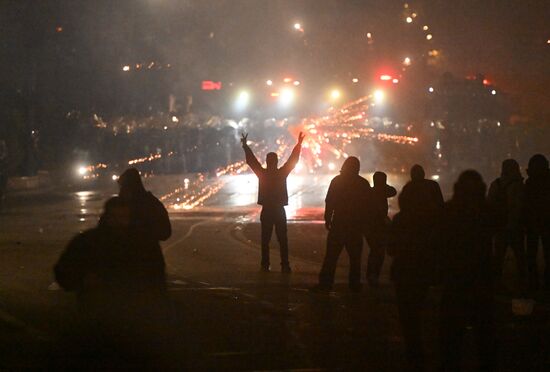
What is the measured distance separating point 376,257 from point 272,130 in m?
58.3

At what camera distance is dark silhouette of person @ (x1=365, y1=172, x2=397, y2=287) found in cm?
1198

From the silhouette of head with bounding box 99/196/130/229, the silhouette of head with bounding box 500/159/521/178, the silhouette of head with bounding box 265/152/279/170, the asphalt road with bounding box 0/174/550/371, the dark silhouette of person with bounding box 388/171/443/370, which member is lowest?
the asphalt road with bounding box 0/174/550/371

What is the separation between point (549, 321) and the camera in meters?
10.5

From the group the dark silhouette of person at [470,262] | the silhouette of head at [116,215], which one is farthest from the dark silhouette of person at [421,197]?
the silhouette of head at [116,215]

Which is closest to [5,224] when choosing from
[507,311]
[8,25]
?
[507,311]

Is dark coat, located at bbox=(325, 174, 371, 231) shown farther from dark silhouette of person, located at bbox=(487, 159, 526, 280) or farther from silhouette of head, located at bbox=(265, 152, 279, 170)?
silhouette of head, located at bbox=(265, 152, 279, 170)

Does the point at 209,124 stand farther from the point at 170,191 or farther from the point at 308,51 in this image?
the point at 170,191

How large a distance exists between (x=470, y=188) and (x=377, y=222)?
4916 mm

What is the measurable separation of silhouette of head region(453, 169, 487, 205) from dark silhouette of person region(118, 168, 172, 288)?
221 centimetres

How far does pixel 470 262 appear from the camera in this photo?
7.20m

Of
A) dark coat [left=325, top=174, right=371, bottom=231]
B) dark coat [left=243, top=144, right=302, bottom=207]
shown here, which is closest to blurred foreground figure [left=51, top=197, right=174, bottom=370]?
dark coat [left=325, top=174, right=371, bottom=231]

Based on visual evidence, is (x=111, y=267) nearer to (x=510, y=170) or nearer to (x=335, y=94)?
(x=510, y=170)

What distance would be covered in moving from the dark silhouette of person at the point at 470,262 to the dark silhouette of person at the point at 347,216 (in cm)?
431

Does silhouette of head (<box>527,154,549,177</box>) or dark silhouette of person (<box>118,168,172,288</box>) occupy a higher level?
silhouette of head (<box>527,154,549,177</box>)
